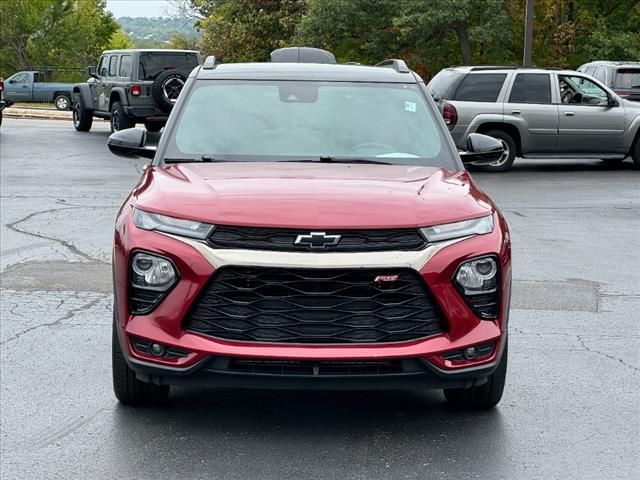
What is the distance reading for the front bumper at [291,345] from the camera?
4.67 m

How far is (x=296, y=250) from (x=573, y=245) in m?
6.96

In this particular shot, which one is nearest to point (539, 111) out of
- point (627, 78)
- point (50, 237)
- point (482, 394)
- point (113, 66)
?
point (627, 78)

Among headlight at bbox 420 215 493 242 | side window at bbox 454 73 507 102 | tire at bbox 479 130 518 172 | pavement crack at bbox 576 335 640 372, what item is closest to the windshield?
headlight at bbox 420 215 493 242

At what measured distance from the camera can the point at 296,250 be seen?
15.4ft

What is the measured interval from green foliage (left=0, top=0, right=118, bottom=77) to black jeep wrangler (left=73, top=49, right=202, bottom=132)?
44.7 metres

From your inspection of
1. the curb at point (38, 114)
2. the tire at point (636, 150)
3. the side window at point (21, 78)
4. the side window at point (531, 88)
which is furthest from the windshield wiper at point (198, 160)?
the side window at point (21, 78)

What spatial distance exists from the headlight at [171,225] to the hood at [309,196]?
0.09 feet

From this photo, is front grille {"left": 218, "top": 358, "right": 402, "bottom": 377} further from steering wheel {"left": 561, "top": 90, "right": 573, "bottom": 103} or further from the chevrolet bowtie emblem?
steering wheel {"left": 561, "top": 90, "right": 573, "bottom": 103}

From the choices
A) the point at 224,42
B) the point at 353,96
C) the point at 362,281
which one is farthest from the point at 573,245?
the point at 224,42

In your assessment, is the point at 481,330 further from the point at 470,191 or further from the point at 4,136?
the point at 4,136

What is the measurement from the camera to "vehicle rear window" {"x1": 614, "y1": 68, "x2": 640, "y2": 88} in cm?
2302

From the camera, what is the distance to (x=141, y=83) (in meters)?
23.5

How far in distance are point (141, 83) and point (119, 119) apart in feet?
3.37

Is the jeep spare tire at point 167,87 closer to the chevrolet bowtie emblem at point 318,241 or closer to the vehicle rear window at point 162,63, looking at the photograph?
the vehicle rear window at point 162,63
